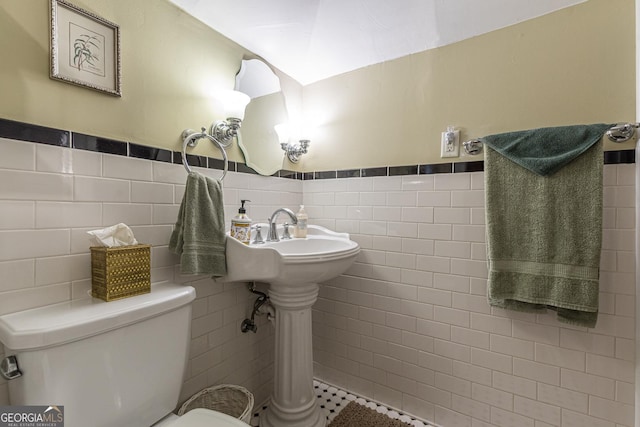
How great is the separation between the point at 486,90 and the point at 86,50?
5.20 feet

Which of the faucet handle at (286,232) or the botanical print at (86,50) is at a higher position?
the botanical print at (86,50)

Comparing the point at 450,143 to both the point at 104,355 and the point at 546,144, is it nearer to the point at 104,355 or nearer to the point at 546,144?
the point at 546,144

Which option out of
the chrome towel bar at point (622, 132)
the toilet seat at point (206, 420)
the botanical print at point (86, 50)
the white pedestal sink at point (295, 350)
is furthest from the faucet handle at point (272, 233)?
the chrome towel bar at point (622, 132)

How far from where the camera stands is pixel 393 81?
5.10 ft

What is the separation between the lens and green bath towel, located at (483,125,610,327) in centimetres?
108

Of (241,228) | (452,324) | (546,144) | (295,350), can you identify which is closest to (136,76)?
(241,228)

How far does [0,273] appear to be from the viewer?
776mm

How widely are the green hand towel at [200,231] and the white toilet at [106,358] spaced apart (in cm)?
12

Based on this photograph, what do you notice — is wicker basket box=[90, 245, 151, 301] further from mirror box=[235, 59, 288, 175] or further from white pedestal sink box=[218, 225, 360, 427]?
mirror box=[235, 59, 288, 175]

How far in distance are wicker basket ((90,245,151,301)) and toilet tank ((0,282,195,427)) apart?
33 millimetres

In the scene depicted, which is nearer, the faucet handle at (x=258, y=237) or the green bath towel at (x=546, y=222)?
the green bath towel at (x=546, y=222)

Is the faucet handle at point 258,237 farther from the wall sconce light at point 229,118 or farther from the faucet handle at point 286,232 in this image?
the wall sconce light at point 229,118

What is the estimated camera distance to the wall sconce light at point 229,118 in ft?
4.36

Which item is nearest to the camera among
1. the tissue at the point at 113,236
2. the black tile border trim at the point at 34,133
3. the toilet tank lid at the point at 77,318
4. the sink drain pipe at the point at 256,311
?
Answer: the toilet tank lid at the point at 77,318
